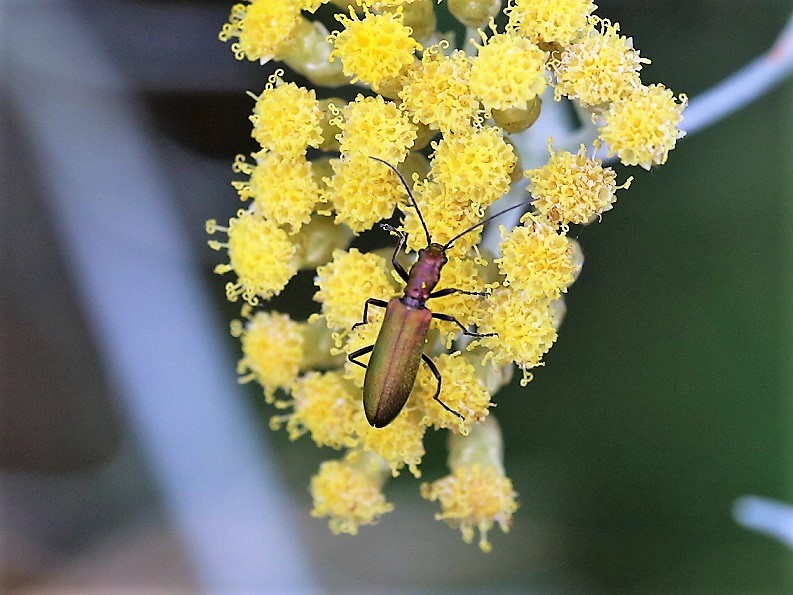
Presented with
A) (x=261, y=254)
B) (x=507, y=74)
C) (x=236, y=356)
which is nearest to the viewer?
(x=507, y=74)

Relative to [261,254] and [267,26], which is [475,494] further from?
[267,26]

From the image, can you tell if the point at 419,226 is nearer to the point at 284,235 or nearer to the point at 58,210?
the point at 284,235

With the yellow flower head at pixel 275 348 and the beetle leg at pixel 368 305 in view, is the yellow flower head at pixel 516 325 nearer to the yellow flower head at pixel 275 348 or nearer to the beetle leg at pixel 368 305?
the beetle leg at pixel 368 305

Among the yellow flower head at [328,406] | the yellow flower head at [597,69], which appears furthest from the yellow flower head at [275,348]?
the yellow flower head at [597,69]

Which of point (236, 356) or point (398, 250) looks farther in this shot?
point (236, 356)

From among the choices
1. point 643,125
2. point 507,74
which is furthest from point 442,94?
point 643,125

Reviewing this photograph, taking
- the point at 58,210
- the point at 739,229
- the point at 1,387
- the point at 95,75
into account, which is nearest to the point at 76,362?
the point at 1,387
